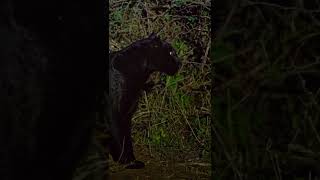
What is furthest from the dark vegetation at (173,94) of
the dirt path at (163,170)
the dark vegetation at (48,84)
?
the dark vegetation at (48,84)

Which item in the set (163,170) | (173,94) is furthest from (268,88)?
(163,170)

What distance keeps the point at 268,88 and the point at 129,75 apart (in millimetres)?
508

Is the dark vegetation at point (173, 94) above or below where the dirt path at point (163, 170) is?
above

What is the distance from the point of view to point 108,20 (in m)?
2.51

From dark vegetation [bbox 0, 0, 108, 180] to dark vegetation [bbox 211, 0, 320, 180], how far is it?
0.46 meters

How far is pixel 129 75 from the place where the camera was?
101 inches

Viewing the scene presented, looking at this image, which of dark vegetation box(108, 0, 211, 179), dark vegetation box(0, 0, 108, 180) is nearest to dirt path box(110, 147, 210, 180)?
dark vegetation box(108, 0, 211, 179)

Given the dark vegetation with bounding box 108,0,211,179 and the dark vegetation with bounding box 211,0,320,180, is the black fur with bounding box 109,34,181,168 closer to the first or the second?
the dark vegetation with bounding box 108,0,211,179

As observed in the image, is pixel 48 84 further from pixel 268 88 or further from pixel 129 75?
pixel 268 88

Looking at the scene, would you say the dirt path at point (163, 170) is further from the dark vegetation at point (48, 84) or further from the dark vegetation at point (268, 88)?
the dark vegetation at point (48, 84)

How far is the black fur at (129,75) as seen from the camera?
2512 millimetres

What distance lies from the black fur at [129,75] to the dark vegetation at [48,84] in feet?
0.19

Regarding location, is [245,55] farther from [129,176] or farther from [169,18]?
[129,176]

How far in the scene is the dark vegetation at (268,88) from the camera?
2494mm
